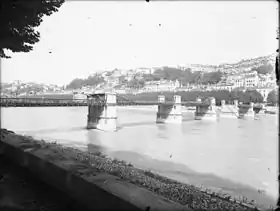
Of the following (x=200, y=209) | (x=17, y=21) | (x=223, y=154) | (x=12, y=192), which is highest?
(x=17, y=21)

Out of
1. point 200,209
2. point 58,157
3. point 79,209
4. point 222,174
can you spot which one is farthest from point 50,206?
point 222,174

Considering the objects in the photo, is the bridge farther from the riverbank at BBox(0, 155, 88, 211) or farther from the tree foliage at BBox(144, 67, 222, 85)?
the tree foliage at BBox(144, 67, 222, 85)

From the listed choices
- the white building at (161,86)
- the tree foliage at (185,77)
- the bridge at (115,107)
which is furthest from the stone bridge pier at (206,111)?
the tree foliage at (185,77)

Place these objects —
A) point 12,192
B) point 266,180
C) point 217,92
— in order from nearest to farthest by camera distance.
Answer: point 12,192
point 266,180
point 217,92

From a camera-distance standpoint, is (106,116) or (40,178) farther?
(106,116)

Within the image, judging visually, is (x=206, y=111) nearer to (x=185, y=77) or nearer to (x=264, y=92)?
(x=264, y=92)

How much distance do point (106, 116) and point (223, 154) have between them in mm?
20749

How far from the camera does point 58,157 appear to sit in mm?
3812

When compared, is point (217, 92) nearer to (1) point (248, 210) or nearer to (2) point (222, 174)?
(2) point (222, 174)

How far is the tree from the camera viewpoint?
170 inches

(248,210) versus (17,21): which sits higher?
(17,21)

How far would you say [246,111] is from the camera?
2717 inches

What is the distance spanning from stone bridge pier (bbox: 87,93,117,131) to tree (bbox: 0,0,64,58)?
98.9ft

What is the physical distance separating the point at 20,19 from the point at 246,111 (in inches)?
2754
